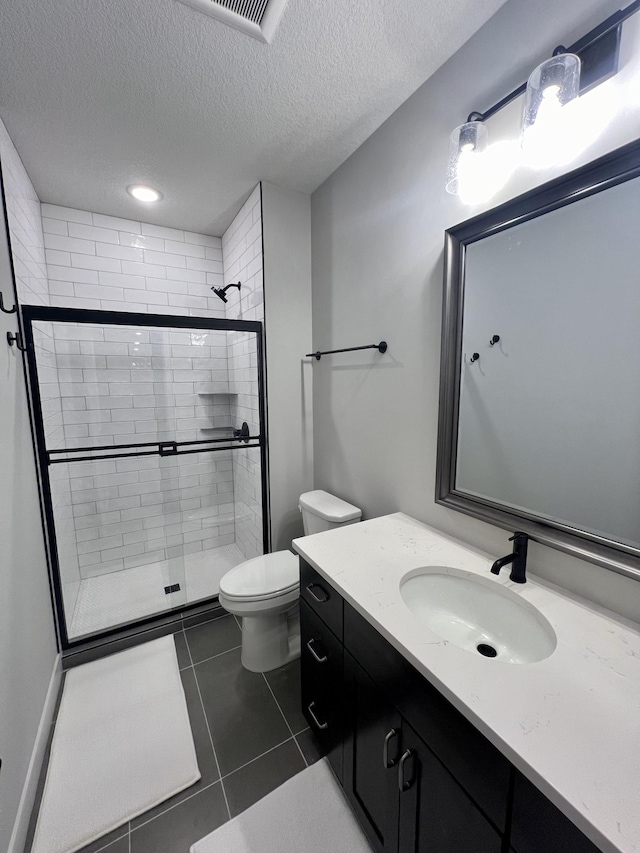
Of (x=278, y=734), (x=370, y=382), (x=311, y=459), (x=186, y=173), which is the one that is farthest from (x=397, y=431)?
(x=186, y=173)

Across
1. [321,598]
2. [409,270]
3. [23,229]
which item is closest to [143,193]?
[23,229]

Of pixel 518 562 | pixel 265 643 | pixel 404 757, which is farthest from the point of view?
pixel 265 643

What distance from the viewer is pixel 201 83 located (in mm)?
1309

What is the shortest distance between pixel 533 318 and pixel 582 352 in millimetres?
178

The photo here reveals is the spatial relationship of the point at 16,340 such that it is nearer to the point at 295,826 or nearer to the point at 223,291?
the point at 223,291

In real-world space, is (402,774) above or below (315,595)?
below

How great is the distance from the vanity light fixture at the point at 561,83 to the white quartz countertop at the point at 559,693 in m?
1.24

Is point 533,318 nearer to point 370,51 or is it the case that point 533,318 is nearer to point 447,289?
point 447,289

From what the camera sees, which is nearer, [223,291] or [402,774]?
[402,774]

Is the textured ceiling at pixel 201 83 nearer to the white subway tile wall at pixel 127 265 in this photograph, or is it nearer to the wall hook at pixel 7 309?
the white subway tile wall at pixel 127 265

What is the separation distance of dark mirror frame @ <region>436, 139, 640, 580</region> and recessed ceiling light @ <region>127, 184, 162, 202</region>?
1793 millimetres

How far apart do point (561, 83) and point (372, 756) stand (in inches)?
74.3

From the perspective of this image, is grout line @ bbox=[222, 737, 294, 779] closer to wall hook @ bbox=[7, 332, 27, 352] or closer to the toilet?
the toilet

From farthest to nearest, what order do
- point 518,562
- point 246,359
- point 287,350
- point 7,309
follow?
1. point 246,359
2. point 287,350
3. point 7,309
4. point 518,562
